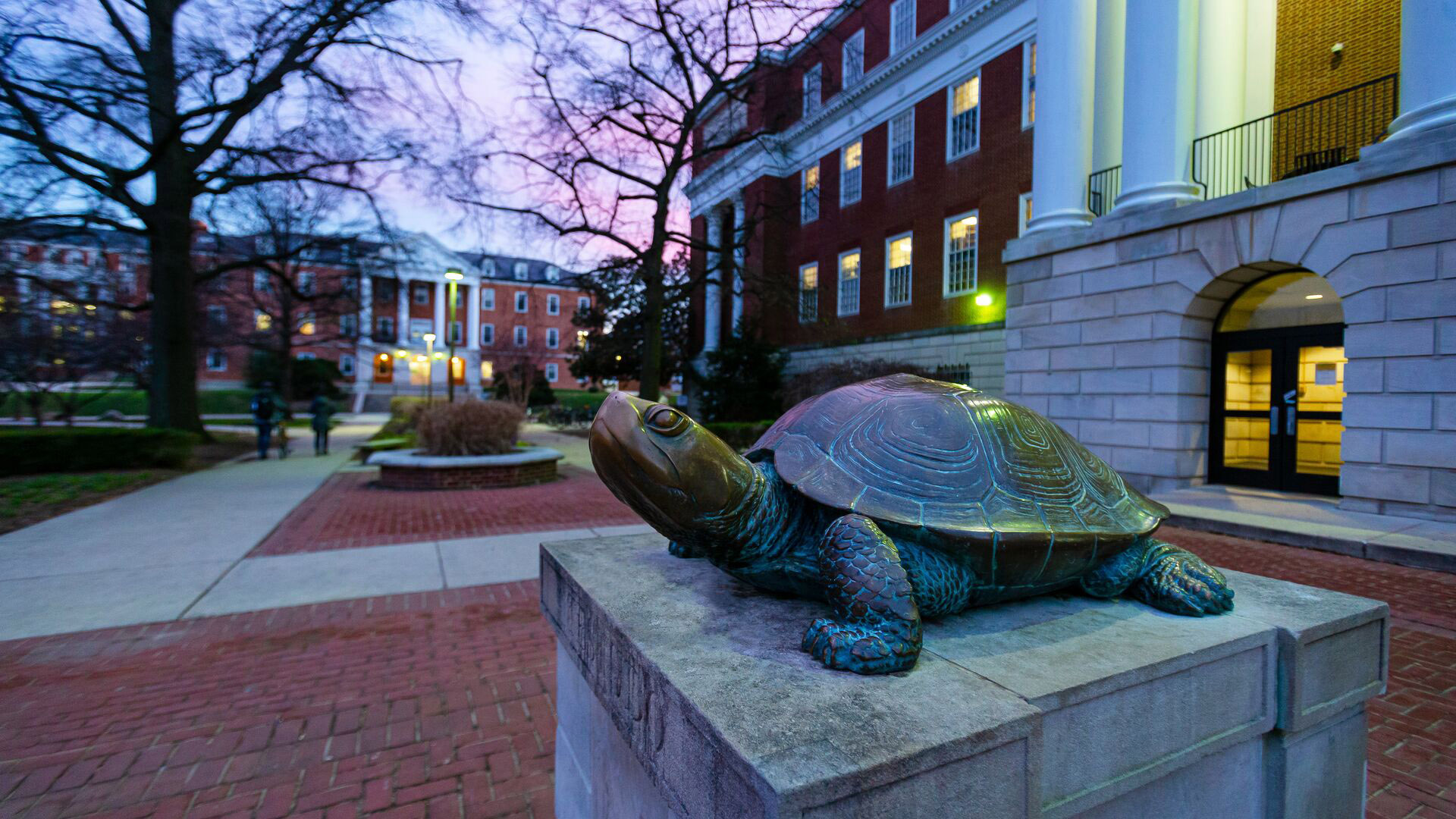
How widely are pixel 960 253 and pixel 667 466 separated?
788 inches

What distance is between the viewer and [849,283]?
24.2 meters

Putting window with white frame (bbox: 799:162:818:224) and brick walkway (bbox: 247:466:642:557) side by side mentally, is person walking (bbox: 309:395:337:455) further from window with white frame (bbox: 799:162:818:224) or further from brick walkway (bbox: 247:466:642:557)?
window with white frame (bbox: 799:162:818:224)

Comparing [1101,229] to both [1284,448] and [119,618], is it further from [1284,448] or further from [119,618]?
[119,618]

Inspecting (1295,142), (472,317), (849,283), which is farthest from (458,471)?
(472,317)

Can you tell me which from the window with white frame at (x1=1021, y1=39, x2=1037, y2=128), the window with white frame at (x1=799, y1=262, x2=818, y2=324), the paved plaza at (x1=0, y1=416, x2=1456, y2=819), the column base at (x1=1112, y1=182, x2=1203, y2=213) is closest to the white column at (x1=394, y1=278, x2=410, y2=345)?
the window with white frame at (x1=799, y1=262, x2=818, y2=324)

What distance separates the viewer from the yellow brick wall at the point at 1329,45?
36.1 feet

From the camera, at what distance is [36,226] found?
1073 centimetres

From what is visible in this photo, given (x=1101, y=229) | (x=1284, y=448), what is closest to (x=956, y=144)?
(x=1101, y=229)

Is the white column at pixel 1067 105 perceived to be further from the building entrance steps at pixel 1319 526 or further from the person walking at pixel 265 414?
the person walking at pixel 265 414

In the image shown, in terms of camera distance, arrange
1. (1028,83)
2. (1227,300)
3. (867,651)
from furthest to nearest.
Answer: (1028,83) → (1227,300) → (867,651)

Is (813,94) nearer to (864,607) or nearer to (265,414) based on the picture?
(265,414)

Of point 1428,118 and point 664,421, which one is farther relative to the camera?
point 1428,118

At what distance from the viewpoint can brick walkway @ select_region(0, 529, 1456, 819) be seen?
8.27 ft

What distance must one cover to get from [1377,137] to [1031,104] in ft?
27.0
